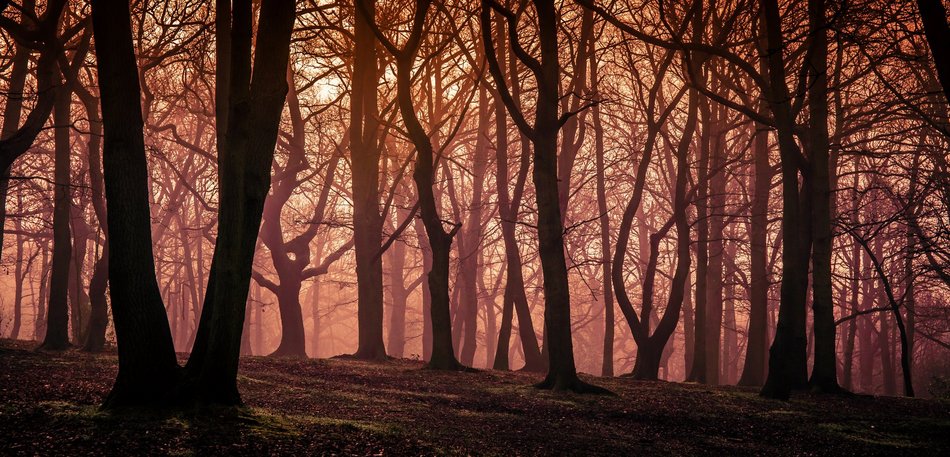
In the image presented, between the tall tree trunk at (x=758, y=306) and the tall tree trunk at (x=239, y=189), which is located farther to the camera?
the tall tree trunk at (x=758, y=306)

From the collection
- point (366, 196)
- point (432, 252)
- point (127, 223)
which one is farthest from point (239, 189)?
point (366, 196)

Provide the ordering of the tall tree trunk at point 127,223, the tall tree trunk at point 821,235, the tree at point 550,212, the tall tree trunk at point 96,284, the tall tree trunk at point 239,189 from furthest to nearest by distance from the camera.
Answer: the tall tree trunk at point 96,284, the tall tree trunk at point 821,235, the tree at point 550,212, the tall tree trunk at point 239,189, the tall tree trunk at point 127,223

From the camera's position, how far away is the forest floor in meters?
6.78

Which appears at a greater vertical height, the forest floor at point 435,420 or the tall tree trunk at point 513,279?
the tall tree trunk at point 513,279

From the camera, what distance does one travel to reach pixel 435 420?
9492mm

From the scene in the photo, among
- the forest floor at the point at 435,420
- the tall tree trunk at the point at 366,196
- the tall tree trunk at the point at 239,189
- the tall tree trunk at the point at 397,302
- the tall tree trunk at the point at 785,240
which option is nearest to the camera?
the forest floor at the point at 435,420

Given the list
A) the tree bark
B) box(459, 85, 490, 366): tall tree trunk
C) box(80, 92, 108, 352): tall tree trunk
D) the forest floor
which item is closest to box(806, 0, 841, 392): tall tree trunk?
the forest floor

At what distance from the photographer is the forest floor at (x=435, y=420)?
6.78 metres

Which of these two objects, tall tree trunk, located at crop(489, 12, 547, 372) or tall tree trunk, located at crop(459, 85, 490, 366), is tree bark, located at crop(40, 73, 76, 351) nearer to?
tall tree trunk, located at crop(489, 12, 547, 372)

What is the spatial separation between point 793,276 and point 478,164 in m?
14.1

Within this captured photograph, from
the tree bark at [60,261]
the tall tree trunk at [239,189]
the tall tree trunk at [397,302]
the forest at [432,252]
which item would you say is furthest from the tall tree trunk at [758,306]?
the tall tree trunk at [397,302]

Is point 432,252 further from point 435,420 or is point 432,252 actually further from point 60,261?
point 435,420

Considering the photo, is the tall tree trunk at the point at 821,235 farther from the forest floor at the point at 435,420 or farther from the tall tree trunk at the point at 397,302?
the tall tree trunk at the point at 397,302

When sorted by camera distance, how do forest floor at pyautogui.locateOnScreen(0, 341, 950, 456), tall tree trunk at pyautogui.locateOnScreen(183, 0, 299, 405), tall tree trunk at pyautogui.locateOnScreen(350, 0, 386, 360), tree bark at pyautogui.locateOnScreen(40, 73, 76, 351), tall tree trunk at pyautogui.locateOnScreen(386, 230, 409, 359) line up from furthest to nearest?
tall tree trunk at pyautogui.locateOnScreen(386, 230, 409, 359) < tall tree trunk at pyautogui.locateOnScreen(350, 0, 386, 360) < tree bark at pyautogui.locateOnScreen(40, 73, 76, 351) < tall tree trunk at pyautogui.locateOnScreen(183, 0, 299, 405) < forest floor at pyautogui.locateOnScreen(0, 341, 950, 456)
